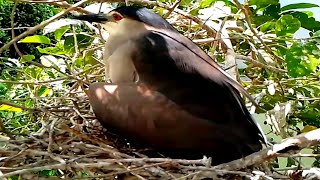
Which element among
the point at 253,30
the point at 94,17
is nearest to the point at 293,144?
the point at 253,30

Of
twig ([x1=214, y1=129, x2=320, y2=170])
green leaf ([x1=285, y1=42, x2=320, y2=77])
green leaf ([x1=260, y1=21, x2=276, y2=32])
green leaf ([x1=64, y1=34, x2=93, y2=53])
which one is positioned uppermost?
green leaf ([x1=260, y1=21, x2=276, y2=32])

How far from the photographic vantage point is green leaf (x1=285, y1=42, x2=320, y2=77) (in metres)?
1.33

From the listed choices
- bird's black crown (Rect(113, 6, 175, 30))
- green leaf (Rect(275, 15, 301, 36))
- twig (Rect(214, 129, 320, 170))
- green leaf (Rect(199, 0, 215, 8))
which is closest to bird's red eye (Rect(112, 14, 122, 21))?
bird's black crown (Rect(113, 6, 175, 30))

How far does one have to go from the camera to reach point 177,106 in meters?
1.19

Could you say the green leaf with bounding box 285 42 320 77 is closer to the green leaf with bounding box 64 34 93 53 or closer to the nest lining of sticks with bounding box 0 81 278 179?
the nest lining of sticks with bounding box 0 81 278 179

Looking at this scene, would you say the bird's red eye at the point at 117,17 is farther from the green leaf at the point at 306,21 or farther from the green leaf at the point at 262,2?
the green leaf at the point at 306,21

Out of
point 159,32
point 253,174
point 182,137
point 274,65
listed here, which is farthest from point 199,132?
point 274,65

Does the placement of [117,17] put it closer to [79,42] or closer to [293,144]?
[79,42]

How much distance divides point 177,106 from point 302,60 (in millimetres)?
333

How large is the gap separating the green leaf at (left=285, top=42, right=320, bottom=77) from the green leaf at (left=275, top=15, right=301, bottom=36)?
0.31 ft

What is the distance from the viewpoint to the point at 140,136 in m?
1.19

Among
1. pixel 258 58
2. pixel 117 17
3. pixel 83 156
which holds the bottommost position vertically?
pixel 83 156

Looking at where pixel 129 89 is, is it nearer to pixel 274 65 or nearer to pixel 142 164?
pixel 142 164

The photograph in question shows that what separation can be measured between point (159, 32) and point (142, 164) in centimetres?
39
